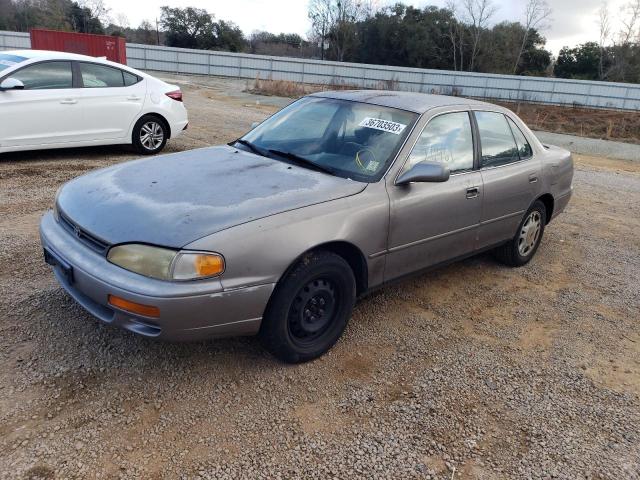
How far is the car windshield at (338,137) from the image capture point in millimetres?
3621

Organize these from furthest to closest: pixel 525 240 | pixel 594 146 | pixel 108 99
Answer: pixel 594 146 → pixel 108 99 → pixel 525 240

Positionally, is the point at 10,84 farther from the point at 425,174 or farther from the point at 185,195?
the point at 425,174

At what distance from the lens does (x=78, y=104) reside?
7.43 metres

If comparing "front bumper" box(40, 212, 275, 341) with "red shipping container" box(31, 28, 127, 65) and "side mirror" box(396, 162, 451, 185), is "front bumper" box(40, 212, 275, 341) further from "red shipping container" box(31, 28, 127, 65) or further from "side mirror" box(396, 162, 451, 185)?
"red shipping container" box(31, 28, 127, 65)

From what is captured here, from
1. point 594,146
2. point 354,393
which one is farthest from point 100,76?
point 594,146

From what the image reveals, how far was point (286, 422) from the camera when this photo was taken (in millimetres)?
2762

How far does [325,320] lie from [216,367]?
715 millimetres

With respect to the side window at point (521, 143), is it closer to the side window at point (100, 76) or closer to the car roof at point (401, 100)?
the car roof at point (401, 100)

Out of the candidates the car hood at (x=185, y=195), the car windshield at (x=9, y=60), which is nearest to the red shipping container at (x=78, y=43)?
the car windshield at (x=9, y=60)

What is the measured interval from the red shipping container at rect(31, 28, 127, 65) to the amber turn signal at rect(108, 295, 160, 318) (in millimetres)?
23388

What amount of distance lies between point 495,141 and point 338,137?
58.4 inches

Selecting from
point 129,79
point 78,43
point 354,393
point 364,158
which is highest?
point 78,43

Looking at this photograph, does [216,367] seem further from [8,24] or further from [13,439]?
[8,24]

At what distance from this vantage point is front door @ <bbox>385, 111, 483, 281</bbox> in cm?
358
